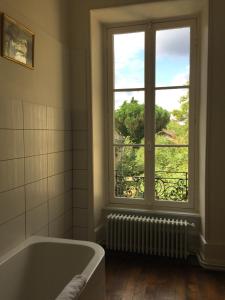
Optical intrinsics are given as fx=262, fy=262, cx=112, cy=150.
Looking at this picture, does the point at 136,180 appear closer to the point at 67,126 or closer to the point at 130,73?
the point at 67,126

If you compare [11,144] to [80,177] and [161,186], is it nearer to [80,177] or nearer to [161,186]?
[80,177]

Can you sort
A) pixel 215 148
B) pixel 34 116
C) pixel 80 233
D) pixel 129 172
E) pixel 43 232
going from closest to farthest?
pixel 34 116 → pixel 43 232 → pixel 215 148 → pixel 80 233 → pixel 129 172

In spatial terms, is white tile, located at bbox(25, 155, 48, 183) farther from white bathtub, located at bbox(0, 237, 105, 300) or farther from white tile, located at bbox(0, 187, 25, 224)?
white bathtub, located at bbox(0, 237, 105, 300)

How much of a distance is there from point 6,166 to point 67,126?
97 centimetres

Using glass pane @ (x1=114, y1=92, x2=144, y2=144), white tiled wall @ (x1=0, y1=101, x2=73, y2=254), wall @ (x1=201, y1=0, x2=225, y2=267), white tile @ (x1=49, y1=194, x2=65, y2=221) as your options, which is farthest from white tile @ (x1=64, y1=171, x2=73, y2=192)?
wall @ (x1=201, y1=0, x2=225, y2=267)

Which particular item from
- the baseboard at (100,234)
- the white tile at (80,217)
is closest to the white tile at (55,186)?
the white tile at (80,217)

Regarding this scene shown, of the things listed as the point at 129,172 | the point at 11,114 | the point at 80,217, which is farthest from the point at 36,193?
the point at 129,172

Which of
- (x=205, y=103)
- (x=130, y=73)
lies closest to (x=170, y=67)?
(x=130, y=73)

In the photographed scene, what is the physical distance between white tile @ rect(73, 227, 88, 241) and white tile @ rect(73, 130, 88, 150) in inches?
33.2

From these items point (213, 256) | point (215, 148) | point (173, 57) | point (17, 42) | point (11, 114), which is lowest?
point (213, 256)

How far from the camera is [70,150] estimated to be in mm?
2674

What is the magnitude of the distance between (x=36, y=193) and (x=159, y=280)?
1.31 metres

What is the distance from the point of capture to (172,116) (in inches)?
111

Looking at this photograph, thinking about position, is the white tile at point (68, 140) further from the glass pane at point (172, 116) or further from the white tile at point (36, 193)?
the glass pane at point (172, 116)
